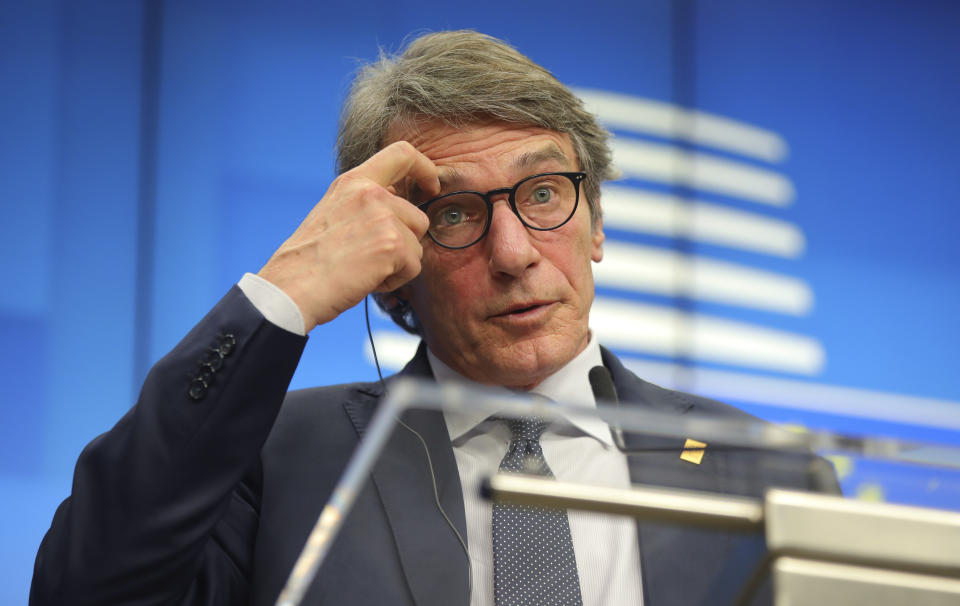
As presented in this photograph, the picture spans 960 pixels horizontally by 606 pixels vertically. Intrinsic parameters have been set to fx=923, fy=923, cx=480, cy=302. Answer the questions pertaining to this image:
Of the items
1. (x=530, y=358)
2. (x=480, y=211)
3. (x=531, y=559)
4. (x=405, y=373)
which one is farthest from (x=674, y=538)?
(x=405, y=373)

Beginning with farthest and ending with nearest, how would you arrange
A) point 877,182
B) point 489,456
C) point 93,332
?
point 877,182 → point 93,332 → point 489,456

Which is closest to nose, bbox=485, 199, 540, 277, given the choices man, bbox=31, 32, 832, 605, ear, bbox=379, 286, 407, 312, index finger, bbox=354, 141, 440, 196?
man, bbox=31, 32, 832, 605

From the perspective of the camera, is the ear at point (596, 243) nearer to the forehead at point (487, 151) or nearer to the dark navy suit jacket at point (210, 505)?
the forehead at point (487, 151)

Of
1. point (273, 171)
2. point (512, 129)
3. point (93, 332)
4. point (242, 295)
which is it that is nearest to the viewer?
point (242, 295)

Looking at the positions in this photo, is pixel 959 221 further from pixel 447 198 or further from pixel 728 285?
pixel 447 198

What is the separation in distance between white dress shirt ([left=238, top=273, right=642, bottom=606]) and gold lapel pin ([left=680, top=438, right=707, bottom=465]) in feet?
0.13

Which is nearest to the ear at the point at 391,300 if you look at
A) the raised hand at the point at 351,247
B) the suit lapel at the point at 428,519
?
the raised hand at the point at 351,247

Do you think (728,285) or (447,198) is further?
(728,285)

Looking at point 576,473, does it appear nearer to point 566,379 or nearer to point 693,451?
point 693,451

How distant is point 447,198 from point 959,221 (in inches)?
75.8

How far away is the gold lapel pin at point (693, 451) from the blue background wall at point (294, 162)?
58.8 inches

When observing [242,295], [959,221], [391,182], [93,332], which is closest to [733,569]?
[242,295]

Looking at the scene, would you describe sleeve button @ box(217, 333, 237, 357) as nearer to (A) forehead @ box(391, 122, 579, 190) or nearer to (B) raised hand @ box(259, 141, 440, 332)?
(B) raised hand @ box(259, 141, 440, 332)

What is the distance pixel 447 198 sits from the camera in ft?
4.68
